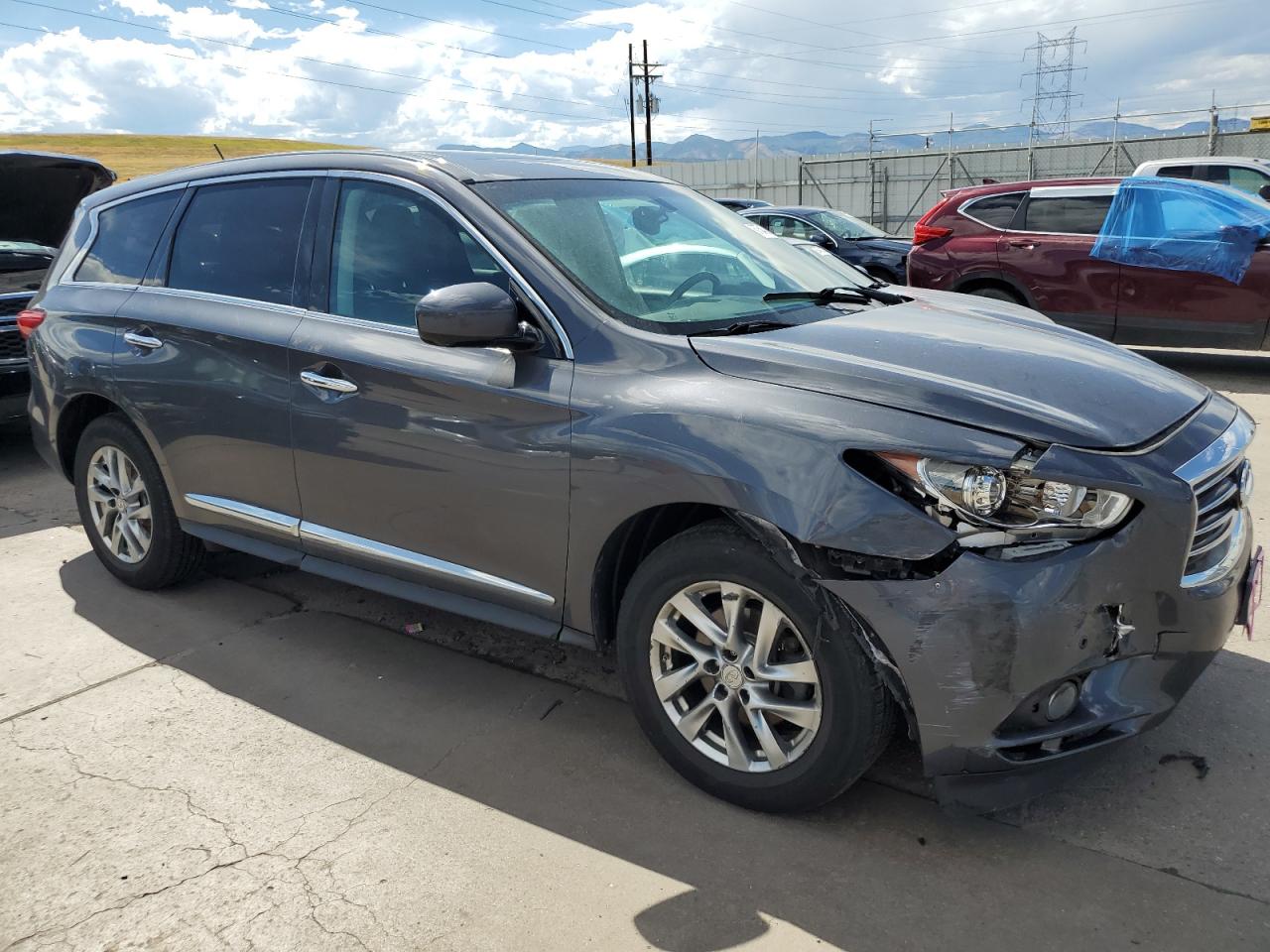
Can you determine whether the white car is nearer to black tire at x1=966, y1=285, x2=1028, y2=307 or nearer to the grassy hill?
black tire at x1=966, y1=285, x2=1028, y2=307

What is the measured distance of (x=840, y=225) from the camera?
14445 mm

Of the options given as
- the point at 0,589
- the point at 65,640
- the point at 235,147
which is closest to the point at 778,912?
the point at 65,640

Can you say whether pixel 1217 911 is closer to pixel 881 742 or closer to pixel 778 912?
pixel 881 742

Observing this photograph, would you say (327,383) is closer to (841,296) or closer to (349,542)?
(349,542)

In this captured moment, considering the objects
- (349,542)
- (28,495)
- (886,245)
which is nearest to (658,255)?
(349,542)

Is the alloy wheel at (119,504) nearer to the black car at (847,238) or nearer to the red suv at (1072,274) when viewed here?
the red suv at (1072,274)

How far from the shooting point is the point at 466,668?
3.75 metres

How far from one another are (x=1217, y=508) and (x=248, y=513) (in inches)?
127

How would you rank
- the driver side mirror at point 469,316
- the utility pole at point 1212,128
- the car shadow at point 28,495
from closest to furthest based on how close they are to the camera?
the driver side mirror at point 469,316 → the car shadow at point 28,495 → the utility pole at point 1212,128

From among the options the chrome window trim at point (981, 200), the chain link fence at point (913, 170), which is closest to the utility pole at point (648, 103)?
the chain link fence at point (913, 170)

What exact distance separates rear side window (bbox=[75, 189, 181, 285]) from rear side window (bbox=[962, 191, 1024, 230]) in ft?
24.2

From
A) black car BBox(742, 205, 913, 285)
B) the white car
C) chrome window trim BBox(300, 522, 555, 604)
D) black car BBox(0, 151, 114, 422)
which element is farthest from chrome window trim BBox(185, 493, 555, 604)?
the white car

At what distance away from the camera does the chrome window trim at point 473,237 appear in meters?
2.97

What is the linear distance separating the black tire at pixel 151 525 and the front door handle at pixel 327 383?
3.93ft
